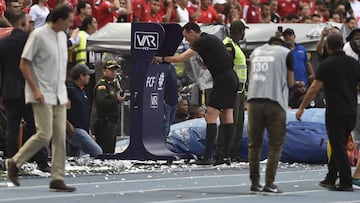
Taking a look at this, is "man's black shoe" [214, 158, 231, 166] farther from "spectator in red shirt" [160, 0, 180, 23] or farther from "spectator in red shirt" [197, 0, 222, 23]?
"spectator in red shirt" [197, 0, 222, 23]

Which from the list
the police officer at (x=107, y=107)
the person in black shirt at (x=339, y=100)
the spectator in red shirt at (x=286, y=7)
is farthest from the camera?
the spectator in red shirt at (x=286, y=7)

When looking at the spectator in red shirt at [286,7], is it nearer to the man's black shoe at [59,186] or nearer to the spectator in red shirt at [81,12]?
the spectator in red shirt at [81,12]

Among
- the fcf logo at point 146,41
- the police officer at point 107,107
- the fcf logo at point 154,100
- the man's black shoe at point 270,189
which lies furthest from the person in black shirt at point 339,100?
the police officer at point 107,107

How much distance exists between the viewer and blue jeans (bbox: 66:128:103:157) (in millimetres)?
18391

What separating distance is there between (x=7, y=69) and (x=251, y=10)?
13.5 m

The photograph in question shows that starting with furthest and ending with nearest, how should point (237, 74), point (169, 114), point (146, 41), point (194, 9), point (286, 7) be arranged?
point (286, 7)
point (194, 9)
point (169, 114)
point (237, 74)
point (146, 41)

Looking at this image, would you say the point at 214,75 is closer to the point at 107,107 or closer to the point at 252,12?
the point at 107,107

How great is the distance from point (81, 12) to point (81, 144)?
5.58m

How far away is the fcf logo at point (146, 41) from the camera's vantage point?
18.3 metres

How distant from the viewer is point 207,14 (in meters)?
27.5

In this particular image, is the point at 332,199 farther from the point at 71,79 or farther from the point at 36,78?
the point at 71,79

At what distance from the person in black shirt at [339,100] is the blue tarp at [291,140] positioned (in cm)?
452

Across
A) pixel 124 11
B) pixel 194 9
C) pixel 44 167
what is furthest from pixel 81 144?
pixel 194 9

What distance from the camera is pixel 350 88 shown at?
49.4 ft
